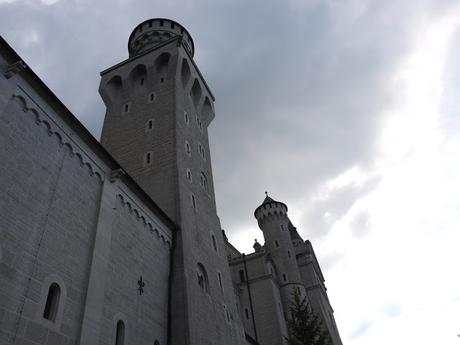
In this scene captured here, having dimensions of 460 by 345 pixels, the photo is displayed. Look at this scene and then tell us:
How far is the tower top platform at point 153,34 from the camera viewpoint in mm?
31156

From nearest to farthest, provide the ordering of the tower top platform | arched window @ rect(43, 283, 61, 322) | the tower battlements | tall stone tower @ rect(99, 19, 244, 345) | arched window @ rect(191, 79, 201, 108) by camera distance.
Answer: arched window @ rect(43, 283, 61, 322)
tall stone tower @ rect(99, 19, 244, 345)
arched window @ rect(191, 79, 201, 108)
the tower top platform
the tower battlements

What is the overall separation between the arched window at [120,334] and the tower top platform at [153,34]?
24.3 m

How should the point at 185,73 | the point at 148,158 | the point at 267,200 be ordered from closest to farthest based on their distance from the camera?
the point at 148,158 → the point at 185,73 → the point at 267,200

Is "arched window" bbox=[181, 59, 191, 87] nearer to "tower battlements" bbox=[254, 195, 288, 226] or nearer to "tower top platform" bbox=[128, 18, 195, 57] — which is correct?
"tower top platform" bbox=[128, 18, 195, 57]

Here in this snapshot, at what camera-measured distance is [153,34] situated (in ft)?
103

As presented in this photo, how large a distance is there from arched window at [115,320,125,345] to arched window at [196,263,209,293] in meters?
5.88

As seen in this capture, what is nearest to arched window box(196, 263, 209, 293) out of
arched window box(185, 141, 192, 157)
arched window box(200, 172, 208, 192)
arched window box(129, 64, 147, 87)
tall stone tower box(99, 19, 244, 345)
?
tall stone tower box(99, 19, 244, 345)

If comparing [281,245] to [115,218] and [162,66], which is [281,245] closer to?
[162,66]

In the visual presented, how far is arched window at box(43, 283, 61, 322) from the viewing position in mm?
9172

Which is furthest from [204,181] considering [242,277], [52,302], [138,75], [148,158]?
[52,302]

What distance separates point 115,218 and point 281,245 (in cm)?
2780

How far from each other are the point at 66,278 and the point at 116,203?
4.20 m

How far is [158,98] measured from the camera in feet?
82.5

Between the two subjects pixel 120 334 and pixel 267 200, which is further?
pixel 267 200
